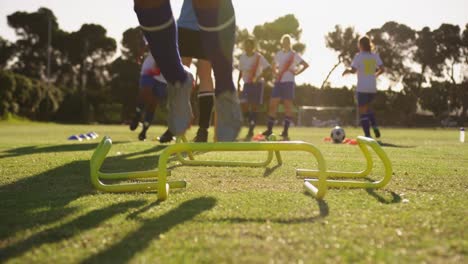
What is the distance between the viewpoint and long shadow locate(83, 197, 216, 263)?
52.3 inches

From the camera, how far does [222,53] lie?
8.93 ft

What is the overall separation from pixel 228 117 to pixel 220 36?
1.47ft

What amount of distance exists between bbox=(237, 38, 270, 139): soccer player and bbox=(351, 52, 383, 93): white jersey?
7.37 ft

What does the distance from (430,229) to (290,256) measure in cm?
58

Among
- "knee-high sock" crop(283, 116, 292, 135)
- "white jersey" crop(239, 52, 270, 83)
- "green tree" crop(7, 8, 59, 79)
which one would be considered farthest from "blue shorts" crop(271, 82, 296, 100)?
"green tree" crop(7, 8, 59, 79)

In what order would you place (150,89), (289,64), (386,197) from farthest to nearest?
1. (289,64)
2. (150,89)
3. (386,197)

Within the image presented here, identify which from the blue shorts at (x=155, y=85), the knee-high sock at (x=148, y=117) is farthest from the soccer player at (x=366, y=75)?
the knee-high sock at (x=148, y=117)

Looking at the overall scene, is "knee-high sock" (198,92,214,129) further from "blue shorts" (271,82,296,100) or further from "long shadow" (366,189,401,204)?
"blue shorts" (271,82,296,100)

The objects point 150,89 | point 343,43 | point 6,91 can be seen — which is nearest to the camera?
point 150,89

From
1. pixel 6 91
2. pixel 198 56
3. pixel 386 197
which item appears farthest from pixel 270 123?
pixel 6 91

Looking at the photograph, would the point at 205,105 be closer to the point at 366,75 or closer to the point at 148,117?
the point at 148,117

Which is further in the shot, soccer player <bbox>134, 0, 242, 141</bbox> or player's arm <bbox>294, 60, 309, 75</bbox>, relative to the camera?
player's arm <bbox>294, 60, 309, 75</bbox>

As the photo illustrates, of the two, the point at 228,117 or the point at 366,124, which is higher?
the point at 228,117

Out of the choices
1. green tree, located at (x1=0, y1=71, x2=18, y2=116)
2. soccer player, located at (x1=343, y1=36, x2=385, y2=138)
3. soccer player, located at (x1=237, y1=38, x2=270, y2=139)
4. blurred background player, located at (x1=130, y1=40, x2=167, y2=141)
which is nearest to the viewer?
blurred background player, located at (x1=130, y1=40, x2=167, y2=141)
